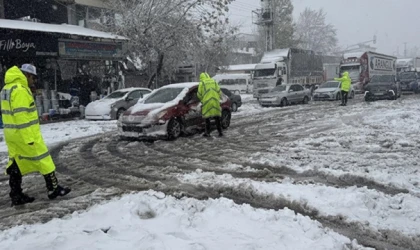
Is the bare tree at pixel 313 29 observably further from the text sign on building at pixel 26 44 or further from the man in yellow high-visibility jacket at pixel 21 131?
the man in yellow high-visibility jacket at pixel 21 131

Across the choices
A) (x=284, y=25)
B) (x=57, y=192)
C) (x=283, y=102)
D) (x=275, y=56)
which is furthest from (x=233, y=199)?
(x=284, y=25)

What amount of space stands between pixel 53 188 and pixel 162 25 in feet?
62.5

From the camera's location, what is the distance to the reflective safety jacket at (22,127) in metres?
5.08

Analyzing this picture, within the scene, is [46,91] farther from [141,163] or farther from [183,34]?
[141,163]

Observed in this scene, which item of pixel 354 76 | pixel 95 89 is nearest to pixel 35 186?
pixel 95 89

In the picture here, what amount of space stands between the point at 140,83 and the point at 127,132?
61.4ft

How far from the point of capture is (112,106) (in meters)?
16.9

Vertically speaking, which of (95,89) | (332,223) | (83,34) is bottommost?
(332,223)

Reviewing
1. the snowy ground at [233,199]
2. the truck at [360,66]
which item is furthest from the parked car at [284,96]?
the snowy ground at [233,199]

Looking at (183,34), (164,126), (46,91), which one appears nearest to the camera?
(164,126)

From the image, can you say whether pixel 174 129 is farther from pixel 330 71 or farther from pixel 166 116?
pixel 330 71

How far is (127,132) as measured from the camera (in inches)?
426

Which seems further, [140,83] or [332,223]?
[140,83]

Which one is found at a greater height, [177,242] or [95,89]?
[95,89]
